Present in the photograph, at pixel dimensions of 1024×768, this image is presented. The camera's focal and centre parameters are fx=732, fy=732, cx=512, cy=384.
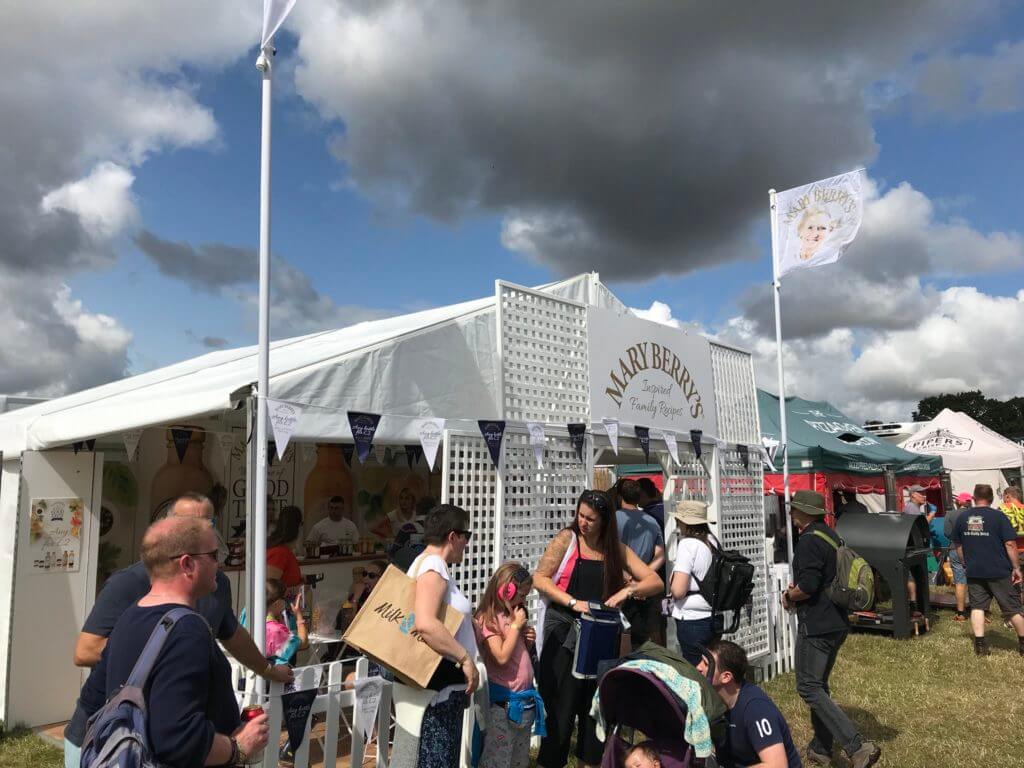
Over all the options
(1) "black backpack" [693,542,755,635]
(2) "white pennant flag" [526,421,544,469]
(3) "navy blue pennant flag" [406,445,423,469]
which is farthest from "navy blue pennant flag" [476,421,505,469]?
(3) "navy blue pennant flag" [406,445,423,469]

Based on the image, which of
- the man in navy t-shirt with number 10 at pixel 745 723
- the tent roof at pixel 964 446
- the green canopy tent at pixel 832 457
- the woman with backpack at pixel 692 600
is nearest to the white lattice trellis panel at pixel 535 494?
the woman with backpack at pixel 692 600

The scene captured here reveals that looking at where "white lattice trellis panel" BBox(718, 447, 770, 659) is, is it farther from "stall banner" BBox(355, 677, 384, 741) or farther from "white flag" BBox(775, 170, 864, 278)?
"stall banner" BBox(355, 677, 384, 741)

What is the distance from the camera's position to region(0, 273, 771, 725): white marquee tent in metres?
4.91

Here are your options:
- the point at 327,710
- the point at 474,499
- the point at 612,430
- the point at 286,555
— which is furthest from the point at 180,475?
the point at 327,710

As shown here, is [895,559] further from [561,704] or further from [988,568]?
[561,704]

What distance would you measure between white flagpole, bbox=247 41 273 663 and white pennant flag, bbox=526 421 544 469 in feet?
6.70

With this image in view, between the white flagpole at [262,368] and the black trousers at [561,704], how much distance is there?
4.96 feet

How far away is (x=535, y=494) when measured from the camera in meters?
5.45

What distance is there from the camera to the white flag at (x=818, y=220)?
8266 mm

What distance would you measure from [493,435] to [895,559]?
6297mm

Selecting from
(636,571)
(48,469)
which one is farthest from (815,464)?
(48,469)

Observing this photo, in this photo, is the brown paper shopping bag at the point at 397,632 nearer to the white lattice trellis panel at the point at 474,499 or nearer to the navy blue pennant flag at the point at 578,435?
the white lattice trellis panel at the point at 474,499

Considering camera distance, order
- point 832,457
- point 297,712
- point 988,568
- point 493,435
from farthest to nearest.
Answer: point 832,457
point 988,568
point 493,435
point 297,712

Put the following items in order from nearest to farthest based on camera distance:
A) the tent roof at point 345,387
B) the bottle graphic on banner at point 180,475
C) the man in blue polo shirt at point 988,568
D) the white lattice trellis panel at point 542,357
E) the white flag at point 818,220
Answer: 1. the tent roof at point 345,387
2. the white lattice trellis panel at point 542,357
3. the bottle graphic on banner at point 180,475
4. the man in blue polo shirt at point 988,568
5. the white flag at point 818,220
